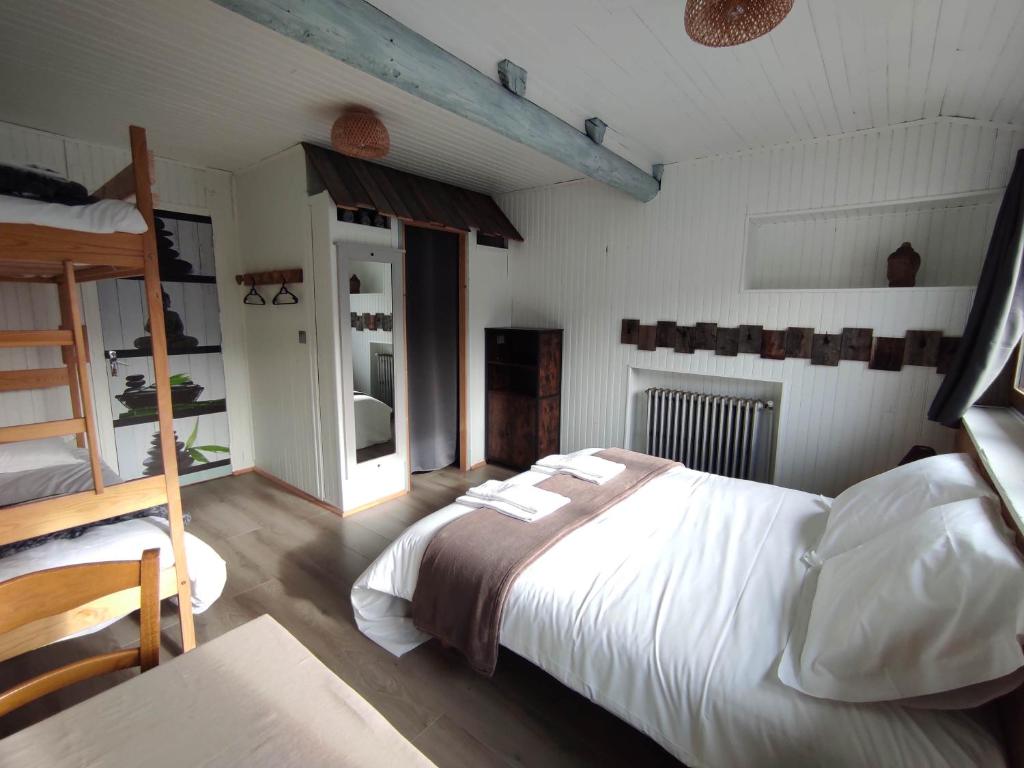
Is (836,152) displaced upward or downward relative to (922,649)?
upward

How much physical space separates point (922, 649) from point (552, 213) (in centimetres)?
358

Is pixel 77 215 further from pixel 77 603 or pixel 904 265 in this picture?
pixel 904 265

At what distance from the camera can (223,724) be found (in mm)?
876

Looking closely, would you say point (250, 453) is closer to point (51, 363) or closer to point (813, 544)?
point (51, 363)

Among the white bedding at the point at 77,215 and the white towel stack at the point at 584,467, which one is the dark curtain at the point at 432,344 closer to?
the white towel stack at the point at 584,467

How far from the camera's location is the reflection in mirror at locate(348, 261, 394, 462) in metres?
3.21

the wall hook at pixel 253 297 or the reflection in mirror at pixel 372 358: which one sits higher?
the wall hook at pixel 253 297

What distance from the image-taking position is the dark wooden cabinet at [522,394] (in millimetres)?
3910

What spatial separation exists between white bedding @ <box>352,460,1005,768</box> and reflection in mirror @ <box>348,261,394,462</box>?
1.51 meters

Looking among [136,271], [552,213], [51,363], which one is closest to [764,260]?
[552,213]

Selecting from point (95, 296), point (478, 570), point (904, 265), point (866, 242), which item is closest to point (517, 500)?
point (478, 570)

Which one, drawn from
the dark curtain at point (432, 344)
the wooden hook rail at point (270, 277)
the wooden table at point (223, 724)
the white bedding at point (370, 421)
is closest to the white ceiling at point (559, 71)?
the wooden hook rail at point (270, 277)

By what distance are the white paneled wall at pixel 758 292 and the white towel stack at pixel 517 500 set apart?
1.75 metres

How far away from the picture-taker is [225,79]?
2.14m
